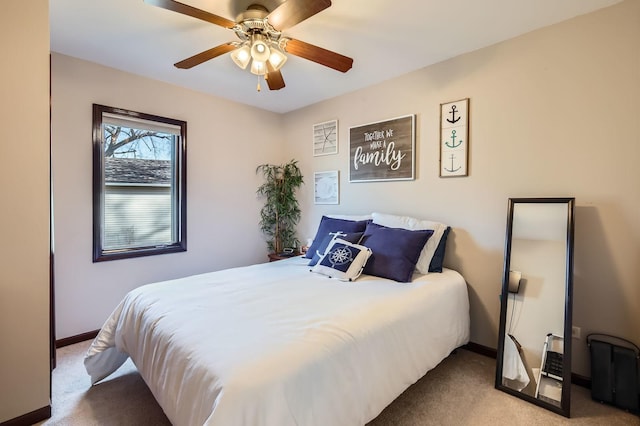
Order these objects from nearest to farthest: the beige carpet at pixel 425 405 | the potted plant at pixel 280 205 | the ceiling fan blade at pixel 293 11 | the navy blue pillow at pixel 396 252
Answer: the ceiling fan blade at pixel 293 11, the beige carpet at pixel 425 405, the navy blue pillow at pixel 396 252, the potted plant at pixel 280 205

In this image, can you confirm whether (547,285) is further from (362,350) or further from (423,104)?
(423,104)

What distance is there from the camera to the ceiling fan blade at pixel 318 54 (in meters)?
1.92

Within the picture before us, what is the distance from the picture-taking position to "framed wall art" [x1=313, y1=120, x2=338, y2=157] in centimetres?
359

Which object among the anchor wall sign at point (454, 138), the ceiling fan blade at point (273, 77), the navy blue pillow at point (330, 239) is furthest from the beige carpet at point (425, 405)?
the ceiling fan blade at point (273, 77)

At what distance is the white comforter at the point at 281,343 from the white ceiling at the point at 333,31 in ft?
6.16

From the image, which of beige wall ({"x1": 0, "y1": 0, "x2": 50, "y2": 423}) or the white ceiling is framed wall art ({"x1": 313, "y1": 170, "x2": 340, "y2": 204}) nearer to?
the white ceiling

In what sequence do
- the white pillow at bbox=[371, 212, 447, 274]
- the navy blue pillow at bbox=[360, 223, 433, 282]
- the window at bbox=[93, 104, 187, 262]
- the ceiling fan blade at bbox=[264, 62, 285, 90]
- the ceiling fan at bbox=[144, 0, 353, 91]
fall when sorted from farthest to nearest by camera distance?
1. the window at bbox=[93, 104, 187, 262]
2. the white pillow at bbox=[371, 212, 447, 274]
3. the navy blue pillow at bbox=[360, 223, 433, 282]
4. the ceiling fan blade at bbox=[264, 62, 285, 90]
5. the ceiling fan at bbox=[144, 0, 353, 91]

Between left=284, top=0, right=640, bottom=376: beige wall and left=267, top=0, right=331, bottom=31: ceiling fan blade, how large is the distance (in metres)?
1.63

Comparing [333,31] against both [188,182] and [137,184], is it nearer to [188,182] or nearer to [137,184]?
[188,182]

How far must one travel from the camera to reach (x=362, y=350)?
1.46 metres

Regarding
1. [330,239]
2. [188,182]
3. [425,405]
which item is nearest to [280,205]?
[188,182]

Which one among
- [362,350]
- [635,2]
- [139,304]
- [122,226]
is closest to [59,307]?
[122,226]

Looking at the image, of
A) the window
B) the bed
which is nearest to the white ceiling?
the window

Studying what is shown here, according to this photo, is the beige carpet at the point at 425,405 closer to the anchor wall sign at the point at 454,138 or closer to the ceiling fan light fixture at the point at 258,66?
the anchor wall sign at the point at 454,138
